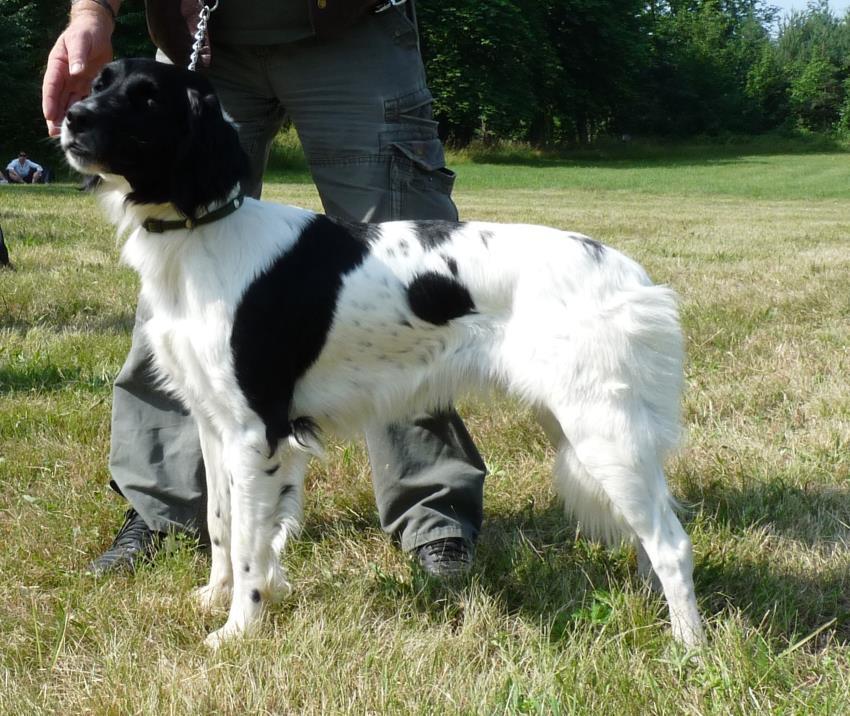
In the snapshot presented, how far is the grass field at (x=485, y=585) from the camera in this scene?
2.27 meters

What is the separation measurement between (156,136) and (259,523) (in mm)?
1101

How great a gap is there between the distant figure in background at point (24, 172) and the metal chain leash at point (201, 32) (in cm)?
2496

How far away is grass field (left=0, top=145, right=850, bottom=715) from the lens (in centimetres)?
227

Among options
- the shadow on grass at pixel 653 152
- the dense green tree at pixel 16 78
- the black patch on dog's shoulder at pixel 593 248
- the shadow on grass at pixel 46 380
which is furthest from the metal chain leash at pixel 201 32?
the shadow on grass at pixel 653 152

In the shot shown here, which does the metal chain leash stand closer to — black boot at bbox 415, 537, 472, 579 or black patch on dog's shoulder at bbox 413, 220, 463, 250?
black patch on dog's shoulder at bbox 413, 220, 463, 250

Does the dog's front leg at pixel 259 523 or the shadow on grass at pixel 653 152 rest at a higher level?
the dog's front leg at pixel 259 523

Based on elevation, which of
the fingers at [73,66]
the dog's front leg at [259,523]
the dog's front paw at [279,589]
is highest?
the fingers at [73,66]

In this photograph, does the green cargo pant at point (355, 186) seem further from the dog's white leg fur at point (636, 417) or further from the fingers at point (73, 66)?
the dog's white leg fur at point (636, 417)

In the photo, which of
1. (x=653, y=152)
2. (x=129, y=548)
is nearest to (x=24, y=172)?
(x=653, y=152)

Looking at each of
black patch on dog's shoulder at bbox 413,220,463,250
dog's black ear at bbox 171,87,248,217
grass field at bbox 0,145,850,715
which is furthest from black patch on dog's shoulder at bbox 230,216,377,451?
grass field at bbox 0,145,850,715

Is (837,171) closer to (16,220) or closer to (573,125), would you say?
(573,125)

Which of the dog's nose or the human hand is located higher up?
the human hand

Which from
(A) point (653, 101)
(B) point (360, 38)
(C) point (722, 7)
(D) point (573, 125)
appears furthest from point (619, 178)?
(C) point (722, 7)

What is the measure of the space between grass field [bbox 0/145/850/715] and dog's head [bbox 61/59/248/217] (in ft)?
3.91
